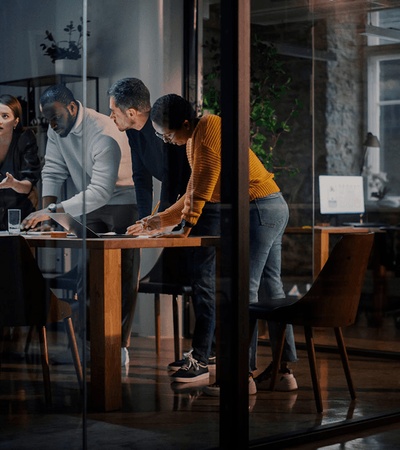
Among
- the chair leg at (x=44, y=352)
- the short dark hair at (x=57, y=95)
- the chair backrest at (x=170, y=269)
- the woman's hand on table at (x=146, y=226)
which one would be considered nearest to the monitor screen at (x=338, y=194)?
the chair backrest at (x=170, y=269)

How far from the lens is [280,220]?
4.95m

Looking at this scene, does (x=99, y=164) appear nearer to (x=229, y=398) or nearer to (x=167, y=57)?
(x=167, y=57)

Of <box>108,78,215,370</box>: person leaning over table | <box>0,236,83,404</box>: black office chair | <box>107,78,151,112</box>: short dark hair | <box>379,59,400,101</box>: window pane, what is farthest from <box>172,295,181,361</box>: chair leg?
<box>379,59,400,101</box>: window pane

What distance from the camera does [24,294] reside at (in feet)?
14.2

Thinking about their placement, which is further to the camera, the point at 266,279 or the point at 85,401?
the point at 266,279

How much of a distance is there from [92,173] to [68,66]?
405 mm

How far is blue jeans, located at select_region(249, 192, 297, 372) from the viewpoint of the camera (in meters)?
4.87

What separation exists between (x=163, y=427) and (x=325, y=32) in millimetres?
1842

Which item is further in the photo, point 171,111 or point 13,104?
point 171,111

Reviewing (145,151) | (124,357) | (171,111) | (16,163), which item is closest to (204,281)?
(124,357)

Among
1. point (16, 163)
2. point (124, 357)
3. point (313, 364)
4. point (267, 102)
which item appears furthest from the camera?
point (313, 364)

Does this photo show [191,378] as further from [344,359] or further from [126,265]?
[344,359]

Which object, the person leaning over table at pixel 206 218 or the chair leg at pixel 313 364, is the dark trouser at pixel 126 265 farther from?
the chair leg at pixel 313 364

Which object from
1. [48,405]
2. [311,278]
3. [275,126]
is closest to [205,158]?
[275,126]
